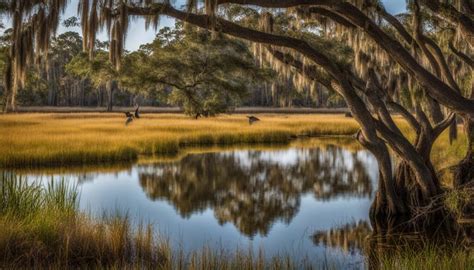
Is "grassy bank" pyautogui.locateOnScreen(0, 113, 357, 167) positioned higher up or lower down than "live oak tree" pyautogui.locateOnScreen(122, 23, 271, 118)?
lower down

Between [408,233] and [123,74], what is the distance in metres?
29.1

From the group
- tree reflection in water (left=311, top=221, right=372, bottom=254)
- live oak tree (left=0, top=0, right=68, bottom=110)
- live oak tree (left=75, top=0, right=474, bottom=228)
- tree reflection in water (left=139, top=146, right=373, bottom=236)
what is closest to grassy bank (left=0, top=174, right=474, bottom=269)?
tree reflection in water (left=311, top=221, right=372, bottom=254)

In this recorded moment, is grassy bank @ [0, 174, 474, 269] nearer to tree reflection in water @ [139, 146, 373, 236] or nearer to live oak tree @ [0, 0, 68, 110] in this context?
live oak tree @ [0, 0, 68, 110]

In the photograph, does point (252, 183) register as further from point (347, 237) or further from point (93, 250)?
point (93, 250)

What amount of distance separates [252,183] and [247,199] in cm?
259

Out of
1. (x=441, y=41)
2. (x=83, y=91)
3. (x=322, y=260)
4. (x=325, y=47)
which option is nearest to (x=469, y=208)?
(x=322, y=260)

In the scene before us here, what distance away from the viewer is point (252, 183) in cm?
1475

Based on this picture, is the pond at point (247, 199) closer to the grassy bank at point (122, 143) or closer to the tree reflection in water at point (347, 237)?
the tree reflection in water at point (347, 237)

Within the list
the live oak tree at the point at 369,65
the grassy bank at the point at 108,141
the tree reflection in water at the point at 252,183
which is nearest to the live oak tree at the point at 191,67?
the grassy bank at the point at 108,141

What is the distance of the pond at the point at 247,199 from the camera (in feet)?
27.1

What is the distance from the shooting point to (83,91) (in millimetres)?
78312

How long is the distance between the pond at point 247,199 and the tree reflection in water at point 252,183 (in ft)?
0.08

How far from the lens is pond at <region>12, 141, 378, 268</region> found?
8.25 m

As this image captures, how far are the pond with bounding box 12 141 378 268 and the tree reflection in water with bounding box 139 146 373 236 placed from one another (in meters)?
0.02
